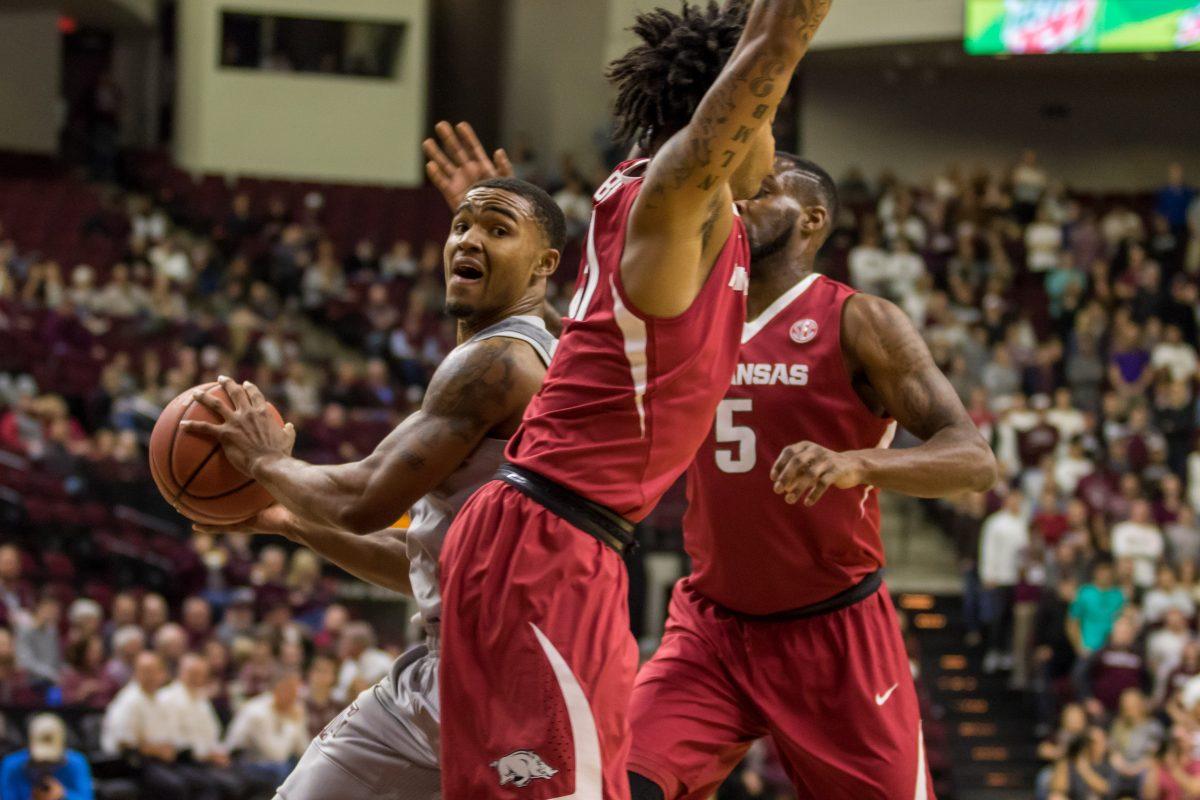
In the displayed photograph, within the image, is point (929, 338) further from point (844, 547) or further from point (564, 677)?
point (564, 677)

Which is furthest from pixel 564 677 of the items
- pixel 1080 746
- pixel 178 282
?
pixel 178 282

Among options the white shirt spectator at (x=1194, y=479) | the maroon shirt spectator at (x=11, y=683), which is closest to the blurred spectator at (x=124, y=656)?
the maroon shirt spectator at (x=11, y=683)

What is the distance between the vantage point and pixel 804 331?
4391 millimetres

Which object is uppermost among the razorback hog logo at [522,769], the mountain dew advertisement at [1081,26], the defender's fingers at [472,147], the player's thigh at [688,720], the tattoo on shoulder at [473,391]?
the mountain dew advertisement at [1081,26]

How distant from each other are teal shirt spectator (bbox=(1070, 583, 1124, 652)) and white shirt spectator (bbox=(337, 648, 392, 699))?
5028 mm

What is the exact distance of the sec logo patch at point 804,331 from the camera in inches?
172

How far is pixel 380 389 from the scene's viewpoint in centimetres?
1462

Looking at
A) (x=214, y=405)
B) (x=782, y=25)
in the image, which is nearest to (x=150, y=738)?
(x=214, y=405)

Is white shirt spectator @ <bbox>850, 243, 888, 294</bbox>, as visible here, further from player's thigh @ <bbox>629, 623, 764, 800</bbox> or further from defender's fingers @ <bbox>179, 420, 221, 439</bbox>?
defender's fingers @ <bbox>179, 420, 221, 439</bbox>

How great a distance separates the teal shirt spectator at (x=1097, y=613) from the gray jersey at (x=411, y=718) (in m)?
8.99

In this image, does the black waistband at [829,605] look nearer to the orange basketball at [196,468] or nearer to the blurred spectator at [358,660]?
the orange basketball at [196,468]

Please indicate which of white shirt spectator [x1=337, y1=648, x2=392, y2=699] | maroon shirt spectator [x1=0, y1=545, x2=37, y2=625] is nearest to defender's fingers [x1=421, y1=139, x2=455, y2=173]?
white shirt spectator [x1=337, y1=648, x2=392, y2=699]

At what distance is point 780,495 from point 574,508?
1.07m

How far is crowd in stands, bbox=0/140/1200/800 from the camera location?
9.86 m
